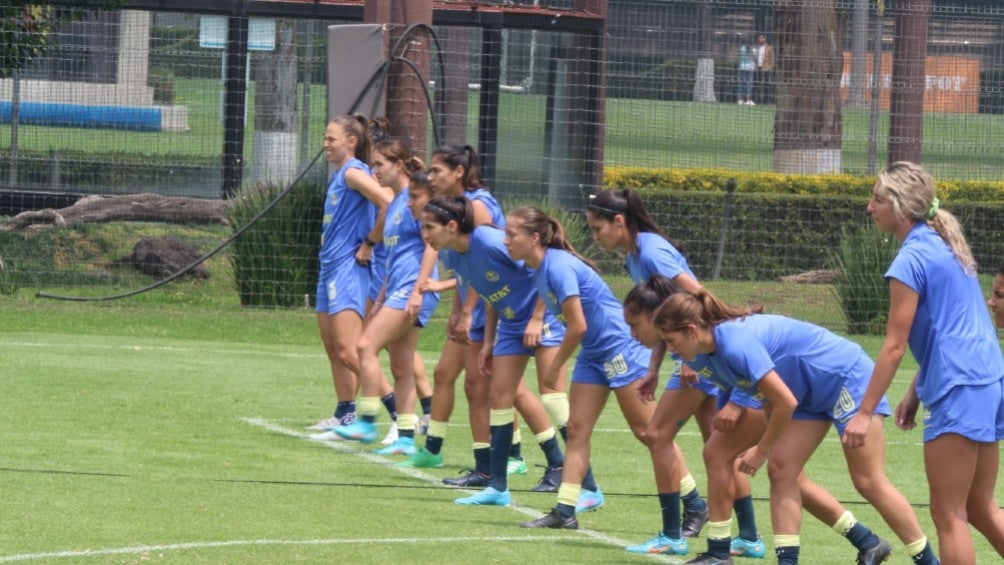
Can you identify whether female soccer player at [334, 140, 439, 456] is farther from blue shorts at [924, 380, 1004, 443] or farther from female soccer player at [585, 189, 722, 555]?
blue shorts at [924, 380, 1004, 443]

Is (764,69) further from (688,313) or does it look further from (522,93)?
(688,313)

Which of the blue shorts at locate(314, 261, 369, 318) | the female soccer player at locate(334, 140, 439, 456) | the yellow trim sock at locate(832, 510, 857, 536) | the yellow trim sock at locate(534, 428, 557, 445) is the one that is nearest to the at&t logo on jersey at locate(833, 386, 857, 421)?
the yellow trim sock at locate(832, 510, 857, 536)

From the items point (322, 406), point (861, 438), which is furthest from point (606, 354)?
point (322, 406)

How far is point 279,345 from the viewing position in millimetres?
15500

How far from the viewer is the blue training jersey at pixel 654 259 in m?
7.59

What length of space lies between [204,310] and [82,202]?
2.83 metres

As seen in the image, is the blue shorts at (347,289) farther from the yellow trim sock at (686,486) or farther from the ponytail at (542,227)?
the yellow trim sock at (686,486)

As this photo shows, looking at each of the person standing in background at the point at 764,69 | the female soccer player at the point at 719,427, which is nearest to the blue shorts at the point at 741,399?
the female soccer player at the point at 719,427

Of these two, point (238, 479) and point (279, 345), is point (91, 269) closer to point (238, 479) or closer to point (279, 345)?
point (279, 345)

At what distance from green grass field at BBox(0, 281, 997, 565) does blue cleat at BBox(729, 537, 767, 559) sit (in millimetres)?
210

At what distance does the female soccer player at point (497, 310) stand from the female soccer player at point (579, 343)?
41 cm

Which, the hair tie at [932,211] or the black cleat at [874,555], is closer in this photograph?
the hair tie at [932,211]

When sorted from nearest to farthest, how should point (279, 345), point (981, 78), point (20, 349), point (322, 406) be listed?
point (322, 406) → point (20, 349) → point (279, 345) → point (981, 78)

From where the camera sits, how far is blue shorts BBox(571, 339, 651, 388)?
26.2ft
